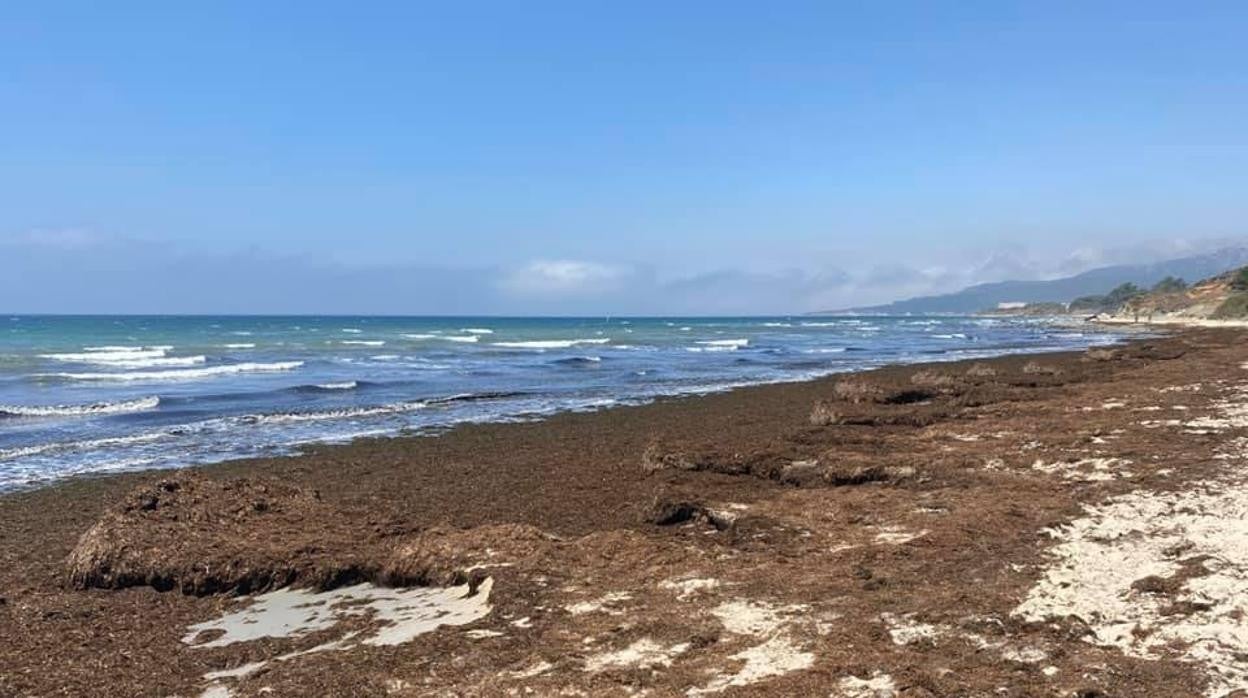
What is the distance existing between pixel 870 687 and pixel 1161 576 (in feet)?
9.80

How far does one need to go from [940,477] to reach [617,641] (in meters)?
6.00

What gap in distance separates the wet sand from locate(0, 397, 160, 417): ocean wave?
9962 mm

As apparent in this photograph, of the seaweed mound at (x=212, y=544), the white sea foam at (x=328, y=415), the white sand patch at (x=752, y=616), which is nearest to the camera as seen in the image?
the white sand patch at (x=752, y=616)

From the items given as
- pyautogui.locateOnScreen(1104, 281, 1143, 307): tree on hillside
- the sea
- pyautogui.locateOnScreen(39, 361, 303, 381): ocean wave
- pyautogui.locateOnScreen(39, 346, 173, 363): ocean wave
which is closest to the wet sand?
the sea

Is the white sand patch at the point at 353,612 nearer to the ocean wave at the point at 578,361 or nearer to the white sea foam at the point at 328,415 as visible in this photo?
the white sea foam at the point at 328,415

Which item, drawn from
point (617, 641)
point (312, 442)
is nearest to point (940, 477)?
point (617, 641)

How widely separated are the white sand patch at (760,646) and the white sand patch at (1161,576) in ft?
5.18

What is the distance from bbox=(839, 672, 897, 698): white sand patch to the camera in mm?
4480

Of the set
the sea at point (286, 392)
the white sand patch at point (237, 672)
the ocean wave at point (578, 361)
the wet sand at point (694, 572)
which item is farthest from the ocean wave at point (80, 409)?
the ocean wave at point (578, 361)

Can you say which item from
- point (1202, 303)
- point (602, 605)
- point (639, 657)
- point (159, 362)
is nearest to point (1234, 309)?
point (1202, 303)

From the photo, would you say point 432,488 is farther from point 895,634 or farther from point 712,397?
point 712,397

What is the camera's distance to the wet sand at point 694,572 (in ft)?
16.1

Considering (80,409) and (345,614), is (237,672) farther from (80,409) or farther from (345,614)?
(80,409)

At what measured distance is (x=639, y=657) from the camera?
5.08 metres
